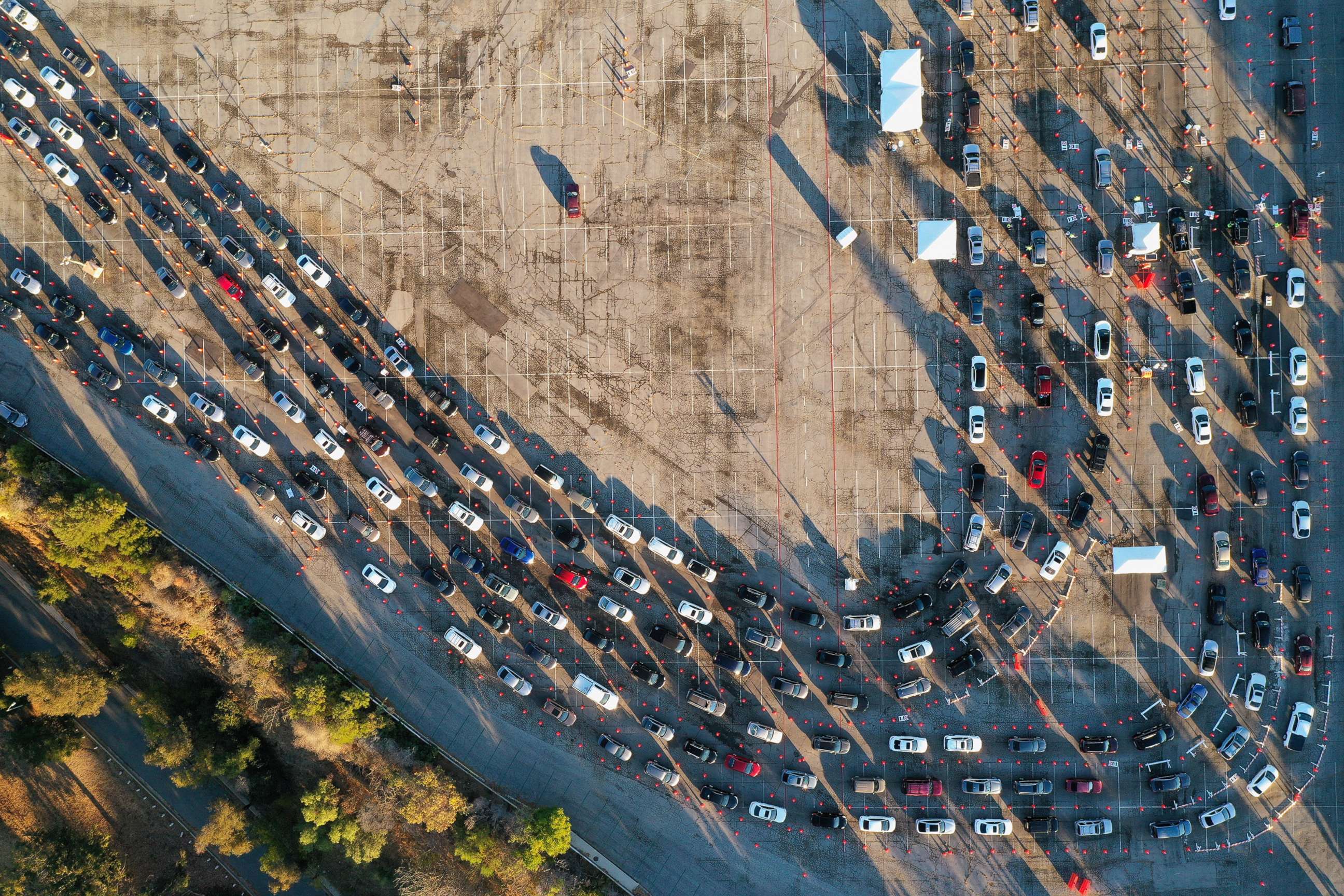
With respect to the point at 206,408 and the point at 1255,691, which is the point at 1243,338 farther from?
the point at 206,408

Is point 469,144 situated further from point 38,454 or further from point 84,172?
point 38,454

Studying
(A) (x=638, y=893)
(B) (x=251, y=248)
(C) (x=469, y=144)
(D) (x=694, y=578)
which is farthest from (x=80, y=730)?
(C) (x=469, y=144)

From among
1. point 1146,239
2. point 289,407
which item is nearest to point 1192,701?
point 1146,239

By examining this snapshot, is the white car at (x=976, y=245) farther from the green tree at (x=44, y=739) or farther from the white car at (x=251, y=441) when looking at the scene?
the green tree at (x=44, y=739)

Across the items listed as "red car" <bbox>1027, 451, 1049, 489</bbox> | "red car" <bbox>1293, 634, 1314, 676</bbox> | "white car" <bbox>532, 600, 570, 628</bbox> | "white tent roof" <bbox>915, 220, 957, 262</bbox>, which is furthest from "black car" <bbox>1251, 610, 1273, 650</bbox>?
"white car" <bbox>532, 600, 570, 628</bbox>

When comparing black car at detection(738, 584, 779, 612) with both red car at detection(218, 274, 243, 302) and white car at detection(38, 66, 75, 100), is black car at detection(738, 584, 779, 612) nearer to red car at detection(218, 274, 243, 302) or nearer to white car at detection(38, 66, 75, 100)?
red car at detection(218, 274, 243, 302)

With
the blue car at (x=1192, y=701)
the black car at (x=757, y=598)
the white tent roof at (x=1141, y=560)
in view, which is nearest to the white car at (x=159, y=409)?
the black car at (x=757, y=598)
